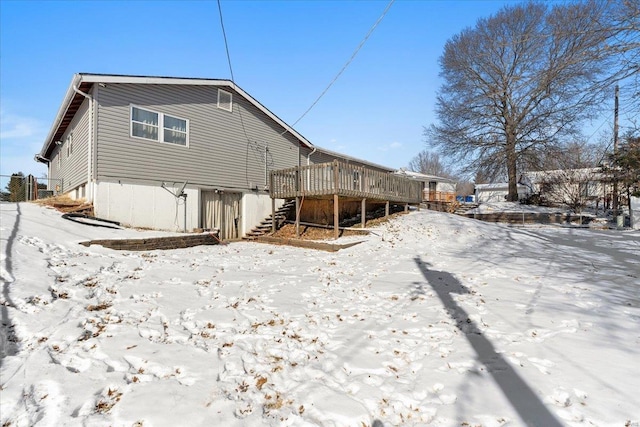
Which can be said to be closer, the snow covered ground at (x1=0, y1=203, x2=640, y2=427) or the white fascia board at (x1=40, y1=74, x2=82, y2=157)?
the snow covered ground at (x1=0, y1=203, x2=640, y2=427)

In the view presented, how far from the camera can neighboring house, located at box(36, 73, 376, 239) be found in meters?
9.84

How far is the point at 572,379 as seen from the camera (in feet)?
9.05

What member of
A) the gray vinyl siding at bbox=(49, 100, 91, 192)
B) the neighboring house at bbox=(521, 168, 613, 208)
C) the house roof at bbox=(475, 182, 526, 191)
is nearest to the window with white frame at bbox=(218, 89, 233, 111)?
the gray vinyl siding at bbox=(49, 100, 91, 192)

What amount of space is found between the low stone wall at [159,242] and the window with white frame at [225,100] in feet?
18.5

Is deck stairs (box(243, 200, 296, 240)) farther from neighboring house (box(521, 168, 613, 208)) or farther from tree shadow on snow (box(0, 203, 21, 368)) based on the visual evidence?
neighboring house (box(521, 168, 613, 208))

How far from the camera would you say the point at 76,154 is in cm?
1180

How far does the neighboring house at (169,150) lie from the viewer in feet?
32.3

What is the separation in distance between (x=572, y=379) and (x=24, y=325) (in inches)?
208

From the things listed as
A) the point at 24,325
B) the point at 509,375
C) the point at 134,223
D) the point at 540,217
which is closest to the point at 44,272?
the point at 24,325

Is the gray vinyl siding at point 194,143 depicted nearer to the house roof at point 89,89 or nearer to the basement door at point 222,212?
the house roof at point 89,89

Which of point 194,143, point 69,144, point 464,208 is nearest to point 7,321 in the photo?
point 194,143

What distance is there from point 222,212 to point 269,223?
7.19 ft

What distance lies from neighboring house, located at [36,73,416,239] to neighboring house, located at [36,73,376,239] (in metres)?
0.03

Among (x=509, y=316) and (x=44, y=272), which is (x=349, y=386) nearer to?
(x=509, y=316)
